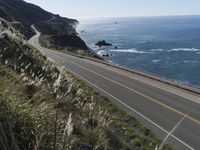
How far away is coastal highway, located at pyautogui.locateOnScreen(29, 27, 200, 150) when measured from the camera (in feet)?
60.1

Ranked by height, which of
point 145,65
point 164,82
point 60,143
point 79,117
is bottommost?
point 145,65

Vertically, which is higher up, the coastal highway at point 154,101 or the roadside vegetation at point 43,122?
the roadside vegetation at point 43,122

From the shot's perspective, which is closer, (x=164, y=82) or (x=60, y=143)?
(x=60, y=143)

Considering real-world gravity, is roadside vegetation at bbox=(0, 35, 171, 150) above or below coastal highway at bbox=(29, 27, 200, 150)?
above

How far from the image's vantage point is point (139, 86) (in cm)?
3256

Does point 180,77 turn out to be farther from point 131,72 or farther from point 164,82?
point 164,82

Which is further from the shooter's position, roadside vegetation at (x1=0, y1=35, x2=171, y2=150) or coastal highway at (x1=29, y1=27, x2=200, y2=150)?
coastal highway at (x1=29, y1=27, x2=200, y2=150)

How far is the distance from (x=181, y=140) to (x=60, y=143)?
11864mm

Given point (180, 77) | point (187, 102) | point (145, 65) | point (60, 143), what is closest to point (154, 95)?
point (187, 102)

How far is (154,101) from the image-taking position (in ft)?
86.3

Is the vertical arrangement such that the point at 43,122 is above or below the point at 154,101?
above

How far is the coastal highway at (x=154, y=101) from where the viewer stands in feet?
60.1

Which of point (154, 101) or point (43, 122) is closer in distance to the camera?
point (43, 122)

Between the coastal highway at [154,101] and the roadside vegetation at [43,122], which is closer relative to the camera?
the roadside vegetation at [43,122]
